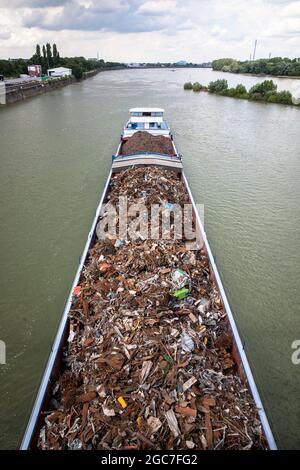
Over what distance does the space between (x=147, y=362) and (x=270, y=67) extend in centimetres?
9117

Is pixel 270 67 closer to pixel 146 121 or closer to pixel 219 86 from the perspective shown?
pixel 219 86

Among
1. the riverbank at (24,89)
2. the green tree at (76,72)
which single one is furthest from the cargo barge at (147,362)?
the green tree at (76,72)

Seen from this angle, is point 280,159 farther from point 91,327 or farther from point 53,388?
point 53,388

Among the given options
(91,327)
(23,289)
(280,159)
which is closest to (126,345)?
(91,327)

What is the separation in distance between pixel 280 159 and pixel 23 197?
14.1 meters

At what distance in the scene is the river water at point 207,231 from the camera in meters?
5.45

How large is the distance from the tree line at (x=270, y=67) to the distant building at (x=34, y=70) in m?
56.6

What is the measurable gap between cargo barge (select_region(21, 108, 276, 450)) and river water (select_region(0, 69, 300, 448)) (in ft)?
4.02

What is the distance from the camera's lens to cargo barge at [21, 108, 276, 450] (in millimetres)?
3605

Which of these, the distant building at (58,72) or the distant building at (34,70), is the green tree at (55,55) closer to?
the distant building at (58,72)

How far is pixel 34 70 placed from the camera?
216ft

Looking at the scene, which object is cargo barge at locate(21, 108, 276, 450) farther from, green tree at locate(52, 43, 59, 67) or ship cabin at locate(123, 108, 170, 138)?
green tree at locate(52, 43, 59, 67)

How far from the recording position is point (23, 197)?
1195 centimetres

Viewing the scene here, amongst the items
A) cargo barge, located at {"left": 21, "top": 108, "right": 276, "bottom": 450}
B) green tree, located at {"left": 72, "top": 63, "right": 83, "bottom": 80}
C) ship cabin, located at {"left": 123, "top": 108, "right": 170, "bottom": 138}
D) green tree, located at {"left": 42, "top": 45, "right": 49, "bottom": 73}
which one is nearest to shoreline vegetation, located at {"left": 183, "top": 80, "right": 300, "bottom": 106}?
ship cabin, located at {"left": 123, "top": 108, "right": 170, "bottom": 138}
